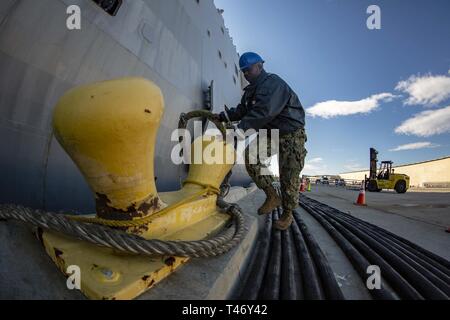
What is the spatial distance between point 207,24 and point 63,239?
5.39 metres

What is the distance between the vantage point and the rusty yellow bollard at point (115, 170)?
781 millimetres

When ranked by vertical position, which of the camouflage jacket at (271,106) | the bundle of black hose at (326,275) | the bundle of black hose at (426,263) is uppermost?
the camouflage jacket at (271,106)

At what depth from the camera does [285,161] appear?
7.73 feet

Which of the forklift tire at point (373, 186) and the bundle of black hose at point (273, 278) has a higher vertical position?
the bundle of black hose at point (273, 278)

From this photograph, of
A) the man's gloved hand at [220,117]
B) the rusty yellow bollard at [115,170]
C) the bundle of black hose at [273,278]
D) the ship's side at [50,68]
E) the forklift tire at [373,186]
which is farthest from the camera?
the forklift tire at [373,186]

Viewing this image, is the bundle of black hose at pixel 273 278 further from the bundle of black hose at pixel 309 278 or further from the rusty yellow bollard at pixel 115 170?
the rusty yellow bollard at pixel 115 170

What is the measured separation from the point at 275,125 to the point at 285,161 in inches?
15.0

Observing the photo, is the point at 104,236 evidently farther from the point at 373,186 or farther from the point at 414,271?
the point at 373,186

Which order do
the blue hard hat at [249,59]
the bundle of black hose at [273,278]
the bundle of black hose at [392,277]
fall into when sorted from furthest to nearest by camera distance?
the blue hard hat at [249,59]
the bundle of black hose at [392,277]
the bundle of black hose at [273,278]

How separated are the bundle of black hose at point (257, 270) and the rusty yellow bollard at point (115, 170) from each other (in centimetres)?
32

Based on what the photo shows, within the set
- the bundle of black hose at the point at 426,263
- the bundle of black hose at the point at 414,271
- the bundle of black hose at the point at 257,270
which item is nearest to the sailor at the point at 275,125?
the bundle of black hose at the point at 257,270

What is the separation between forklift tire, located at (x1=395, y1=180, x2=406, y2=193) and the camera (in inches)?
601

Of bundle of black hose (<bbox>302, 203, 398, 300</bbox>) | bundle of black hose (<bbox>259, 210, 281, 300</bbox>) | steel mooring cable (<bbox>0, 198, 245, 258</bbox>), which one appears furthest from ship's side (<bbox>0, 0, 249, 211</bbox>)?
bundle of black hose (<bbox>302, 203, 398, 300</bbox>)

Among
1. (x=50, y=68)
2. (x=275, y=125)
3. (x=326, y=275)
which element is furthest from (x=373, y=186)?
(x=50, y=68)
